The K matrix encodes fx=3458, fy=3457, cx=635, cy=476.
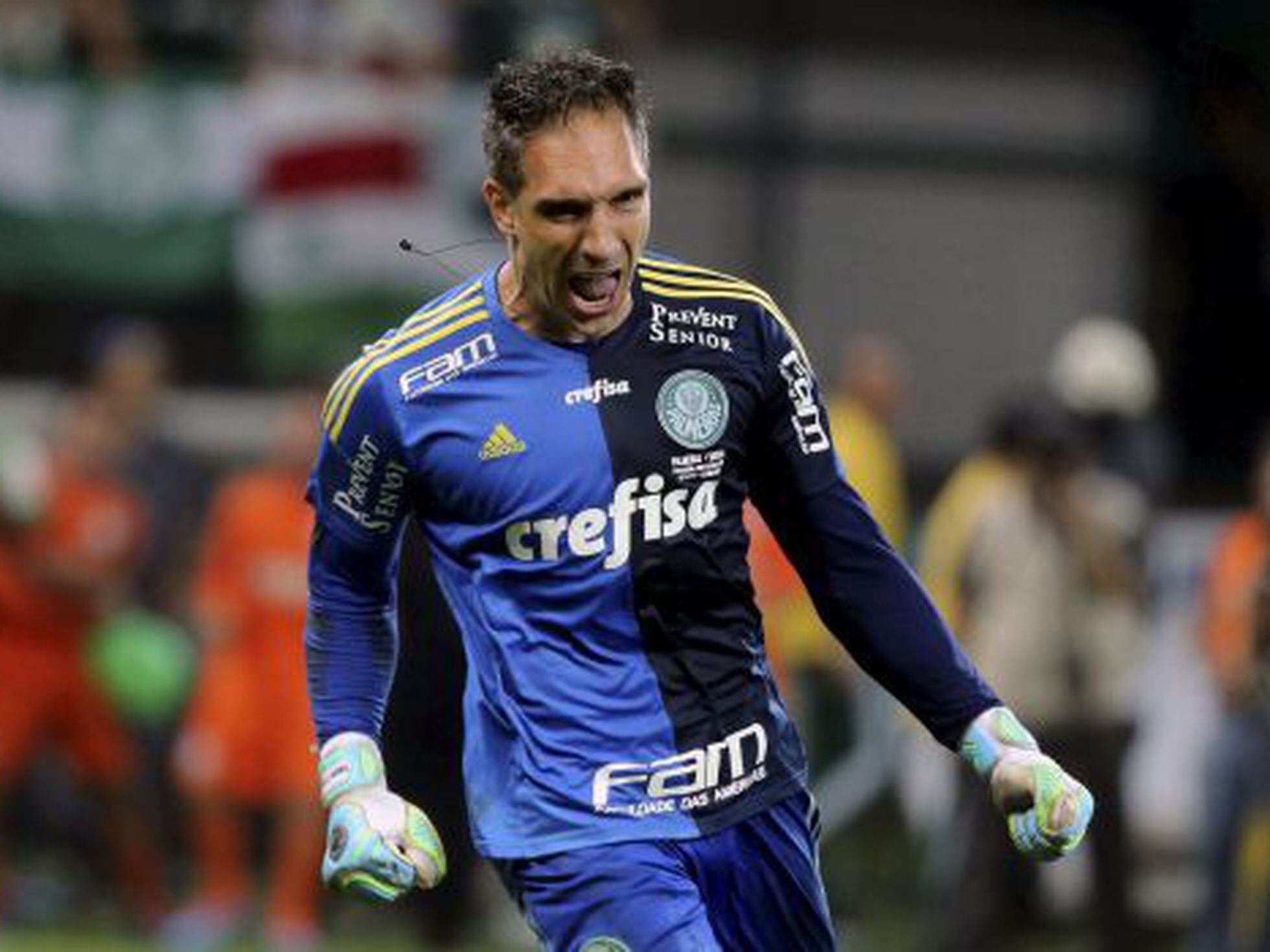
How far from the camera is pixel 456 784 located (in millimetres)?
12891

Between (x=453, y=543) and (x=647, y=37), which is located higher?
(x=453, y=543)

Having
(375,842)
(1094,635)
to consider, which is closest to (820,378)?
(1094,635)

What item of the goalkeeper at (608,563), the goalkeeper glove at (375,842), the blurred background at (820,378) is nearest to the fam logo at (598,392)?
the goalkeeper at (608,563)

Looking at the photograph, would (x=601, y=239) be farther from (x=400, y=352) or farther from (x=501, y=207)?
(x=400, y=352)

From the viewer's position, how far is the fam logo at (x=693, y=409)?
5984 mm

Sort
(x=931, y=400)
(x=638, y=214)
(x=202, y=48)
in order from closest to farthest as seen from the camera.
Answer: (x=638, y=214)
(x=202, y=48)
(x=931, y=400)

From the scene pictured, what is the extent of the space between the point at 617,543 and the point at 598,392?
0.27 metres

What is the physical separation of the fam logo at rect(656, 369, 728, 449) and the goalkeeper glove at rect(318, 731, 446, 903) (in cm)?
79

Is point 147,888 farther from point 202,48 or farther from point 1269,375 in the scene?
point 1269,375

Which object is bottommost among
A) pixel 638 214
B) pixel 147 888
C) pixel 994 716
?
pixel 147 888

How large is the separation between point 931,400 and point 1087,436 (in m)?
6.41

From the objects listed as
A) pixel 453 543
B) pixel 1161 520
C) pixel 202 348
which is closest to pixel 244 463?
pixel 202 348

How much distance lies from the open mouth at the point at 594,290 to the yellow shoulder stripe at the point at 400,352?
212 millimetres

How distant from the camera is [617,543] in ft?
19.5
